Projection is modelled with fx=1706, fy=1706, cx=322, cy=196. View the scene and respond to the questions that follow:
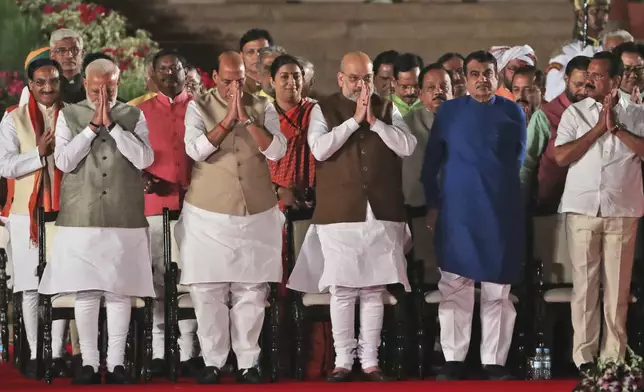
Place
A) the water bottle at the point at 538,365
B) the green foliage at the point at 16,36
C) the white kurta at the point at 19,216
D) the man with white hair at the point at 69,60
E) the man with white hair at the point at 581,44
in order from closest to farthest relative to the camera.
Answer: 1. the white kurta at the point at 19,216
2. the water bottle at the point at 538,365
3. the man with white hair at the point at 69,60
4. the man with white hair at the point at 581,44
5. the green foliage at the point at 16,36

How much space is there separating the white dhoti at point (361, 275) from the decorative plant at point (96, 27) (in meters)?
4.87

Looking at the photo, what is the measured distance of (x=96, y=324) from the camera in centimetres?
922

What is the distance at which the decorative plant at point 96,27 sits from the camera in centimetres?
1406

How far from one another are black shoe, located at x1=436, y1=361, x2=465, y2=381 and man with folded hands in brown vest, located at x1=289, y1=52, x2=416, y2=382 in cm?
37

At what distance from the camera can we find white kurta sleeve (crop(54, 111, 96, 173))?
9.05m

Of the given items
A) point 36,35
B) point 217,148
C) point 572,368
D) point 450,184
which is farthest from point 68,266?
point 36,35

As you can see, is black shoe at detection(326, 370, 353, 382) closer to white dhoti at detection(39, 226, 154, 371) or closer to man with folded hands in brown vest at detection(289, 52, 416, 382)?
man with folded hands in brown vest at detection(289, 52, 416, 382)

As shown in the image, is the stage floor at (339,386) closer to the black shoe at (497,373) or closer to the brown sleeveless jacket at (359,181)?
the black shoe at (497,373)

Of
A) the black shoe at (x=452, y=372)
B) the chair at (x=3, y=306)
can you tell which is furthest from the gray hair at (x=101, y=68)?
the black shoe at (x=452, y=372)

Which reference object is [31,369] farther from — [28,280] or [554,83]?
[554,83]

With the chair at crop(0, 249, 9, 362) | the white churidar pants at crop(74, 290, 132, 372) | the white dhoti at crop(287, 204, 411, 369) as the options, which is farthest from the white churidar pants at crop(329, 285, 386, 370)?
the chair at crop(0, 249, 9, 362)

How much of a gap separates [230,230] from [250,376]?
795 millimetres

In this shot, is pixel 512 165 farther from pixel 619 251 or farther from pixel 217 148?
pixel 217 148

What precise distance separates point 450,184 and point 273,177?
3.31ft
